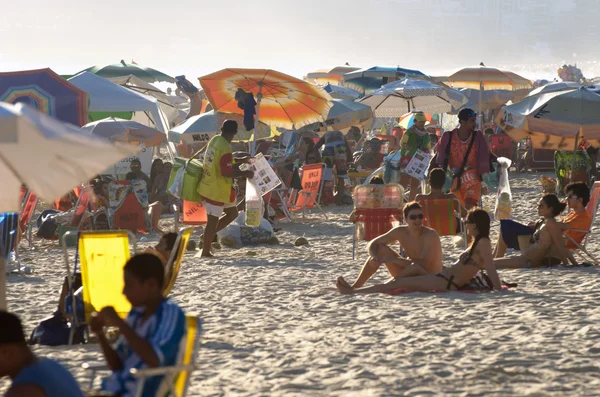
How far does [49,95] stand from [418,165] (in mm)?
4392

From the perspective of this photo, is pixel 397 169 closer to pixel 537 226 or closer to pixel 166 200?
pixel 166 200

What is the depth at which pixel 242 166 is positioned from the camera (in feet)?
35.2

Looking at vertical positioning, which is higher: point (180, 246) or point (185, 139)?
point (185, 139)

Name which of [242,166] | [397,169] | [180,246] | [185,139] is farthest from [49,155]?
[185,139]

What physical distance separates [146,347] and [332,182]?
468 inches

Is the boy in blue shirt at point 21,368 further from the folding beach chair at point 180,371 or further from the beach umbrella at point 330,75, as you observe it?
the beach umbrella at point 330,75

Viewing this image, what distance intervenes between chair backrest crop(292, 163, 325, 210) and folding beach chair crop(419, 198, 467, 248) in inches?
190

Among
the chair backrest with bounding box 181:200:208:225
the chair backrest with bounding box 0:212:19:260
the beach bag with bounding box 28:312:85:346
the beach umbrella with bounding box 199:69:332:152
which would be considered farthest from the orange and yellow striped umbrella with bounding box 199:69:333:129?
the beach bag with bounding box 28:312:85:346

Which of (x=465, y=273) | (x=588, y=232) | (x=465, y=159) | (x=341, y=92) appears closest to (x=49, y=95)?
(x=465, y=159)

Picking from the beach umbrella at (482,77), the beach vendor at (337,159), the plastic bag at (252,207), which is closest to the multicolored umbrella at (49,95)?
the plastic bag at (252,207)

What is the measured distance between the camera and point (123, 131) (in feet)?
44.9

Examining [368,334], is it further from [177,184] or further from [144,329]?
[177,184]

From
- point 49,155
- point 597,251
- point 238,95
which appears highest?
point 238,95

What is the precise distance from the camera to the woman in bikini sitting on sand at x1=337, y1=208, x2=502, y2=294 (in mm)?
7207
